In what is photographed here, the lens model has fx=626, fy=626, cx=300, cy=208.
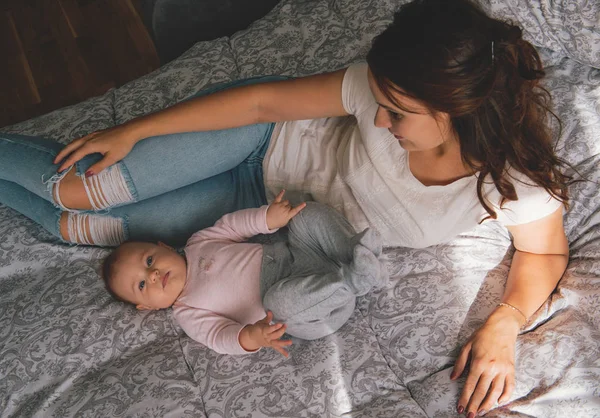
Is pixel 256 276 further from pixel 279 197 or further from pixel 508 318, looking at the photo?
pixel 508 318

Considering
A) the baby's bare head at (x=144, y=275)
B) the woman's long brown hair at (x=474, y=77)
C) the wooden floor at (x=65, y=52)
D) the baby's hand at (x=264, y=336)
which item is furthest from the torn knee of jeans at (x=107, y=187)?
the wooden floor at (x=65, y=52)

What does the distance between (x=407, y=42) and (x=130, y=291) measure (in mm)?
800

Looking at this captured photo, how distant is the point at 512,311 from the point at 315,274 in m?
0.39

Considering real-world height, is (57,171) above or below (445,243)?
above

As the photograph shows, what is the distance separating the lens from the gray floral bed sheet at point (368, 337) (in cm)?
120

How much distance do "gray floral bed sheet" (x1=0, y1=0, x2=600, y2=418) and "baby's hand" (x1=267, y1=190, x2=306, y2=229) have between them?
9.5 inches

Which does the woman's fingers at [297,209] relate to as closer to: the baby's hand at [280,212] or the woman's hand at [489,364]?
the baby's hand at [280,212]

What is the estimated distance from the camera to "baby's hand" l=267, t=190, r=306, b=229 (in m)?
1.36

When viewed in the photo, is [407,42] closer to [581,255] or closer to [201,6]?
[581,255]

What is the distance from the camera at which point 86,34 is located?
2646 mm

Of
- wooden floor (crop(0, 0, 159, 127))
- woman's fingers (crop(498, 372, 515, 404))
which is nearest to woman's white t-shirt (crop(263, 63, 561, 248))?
woman's fingers (crop(498, 372, 515, 404))

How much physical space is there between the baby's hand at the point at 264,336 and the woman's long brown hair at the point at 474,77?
488mm

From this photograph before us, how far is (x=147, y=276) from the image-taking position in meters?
1.37

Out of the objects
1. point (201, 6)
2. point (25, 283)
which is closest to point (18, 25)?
point (201, 6)
